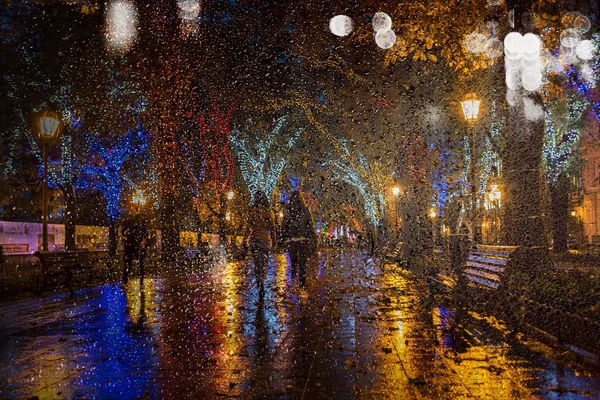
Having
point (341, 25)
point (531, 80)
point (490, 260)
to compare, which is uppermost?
point (341, 25)

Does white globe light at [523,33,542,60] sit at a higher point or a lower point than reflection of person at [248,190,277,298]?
higher

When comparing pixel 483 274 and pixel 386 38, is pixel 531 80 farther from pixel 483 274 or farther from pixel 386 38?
pixel 483 274

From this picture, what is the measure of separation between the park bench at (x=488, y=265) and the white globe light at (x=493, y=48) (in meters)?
4.12

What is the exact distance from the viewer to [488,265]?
24.3 ft

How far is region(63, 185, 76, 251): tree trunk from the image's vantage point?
75.0 feet

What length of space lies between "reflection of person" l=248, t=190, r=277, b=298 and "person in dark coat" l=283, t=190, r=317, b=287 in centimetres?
68

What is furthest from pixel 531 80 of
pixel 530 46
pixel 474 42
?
pixel 474 42

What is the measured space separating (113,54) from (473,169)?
590 inches

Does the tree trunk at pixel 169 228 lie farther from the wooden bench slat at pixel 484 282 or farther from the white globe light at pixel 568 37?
the white globe light at pixel 568 37

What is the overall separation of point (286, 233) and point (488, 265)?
4.49 m

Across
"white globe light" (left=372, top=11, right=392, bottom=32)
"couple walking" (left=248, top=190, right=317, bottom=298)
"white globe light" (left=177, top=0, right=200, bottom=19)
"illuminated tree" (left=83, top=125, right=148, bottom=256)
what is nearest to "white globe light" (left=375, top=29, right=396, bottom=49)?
"white globe light" (left=372, top=11, right=392, bottom=32)

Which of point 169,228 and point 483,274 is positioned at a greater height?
point 169,228

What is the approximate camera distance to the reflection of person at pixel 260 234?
31.0 ft

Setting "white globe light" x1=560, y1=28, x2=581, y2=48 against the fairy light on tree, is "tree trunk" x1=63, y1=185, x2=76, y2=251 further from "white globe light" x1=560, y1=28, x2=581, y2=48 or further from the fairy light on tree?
"white globe light" x1=560, y1=28, x2=581, y2=48
